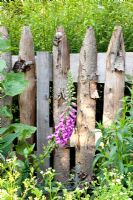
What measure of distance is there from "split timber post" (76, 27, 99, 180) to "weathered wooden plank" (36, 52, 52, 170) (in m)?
0.26

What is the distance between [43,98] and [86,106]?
359 millimetres

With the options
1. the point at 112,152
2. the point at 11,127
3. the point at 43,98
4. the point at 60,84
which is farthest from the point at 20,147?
the point at 112,152

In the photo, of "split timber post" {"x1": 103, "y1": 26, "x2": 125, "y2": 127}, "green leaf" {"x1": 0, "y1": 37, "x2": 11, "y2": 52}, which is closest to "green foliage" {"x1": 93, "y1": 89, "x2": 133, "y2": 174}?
"split timber post" {"x1": 103, "y1": 26, "x2": 125, "y2": 127}

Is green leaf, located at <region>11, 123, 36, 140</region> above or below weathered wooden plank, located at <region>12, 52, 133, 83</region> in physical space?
below

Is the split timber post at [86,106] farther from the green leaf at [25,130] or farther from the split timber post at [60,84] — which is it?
the green leaf at [25,130]

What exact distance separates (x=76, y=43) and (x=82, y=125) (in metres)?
0.68

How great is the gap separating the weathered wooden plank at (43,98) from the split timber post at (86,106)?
0.26 meters

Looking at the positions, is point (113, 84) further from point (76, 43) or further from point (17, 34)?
point (17, 34)

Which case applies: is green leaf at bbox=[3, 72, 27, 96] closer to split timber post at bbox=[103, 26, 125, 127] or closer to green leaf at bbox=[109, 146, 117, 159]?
split timber post at bbox=[103, 26, 125, 127]

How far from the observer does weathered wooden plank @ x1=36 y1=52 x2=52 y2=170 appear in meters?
3.51

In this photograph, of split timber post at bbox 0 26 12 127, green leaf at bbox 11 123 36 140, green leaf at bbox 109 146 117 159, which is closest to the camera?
green leaf at bbox 109 146 117 159

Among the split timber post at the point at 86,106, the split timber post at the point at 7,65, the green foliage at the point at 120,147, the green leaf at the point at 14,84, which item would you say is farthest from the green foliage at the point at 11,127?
the green foliage at the point at 120,147

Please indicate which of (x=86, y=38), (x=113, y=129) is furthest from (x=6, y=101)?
(x=113, y=129)

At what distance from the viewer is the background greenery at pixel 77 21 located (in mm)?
3496
